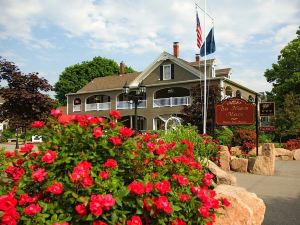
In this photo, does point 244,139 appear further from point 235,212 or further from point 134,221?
point 134,221

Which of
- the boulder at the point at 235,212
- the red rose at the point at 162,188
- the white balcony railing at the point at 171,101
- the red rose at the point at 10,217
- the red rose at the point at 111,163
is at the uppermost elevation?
the white balcony railing at the point at 171,101

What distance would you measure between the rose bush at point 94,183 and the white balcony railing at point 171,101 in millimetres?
33269

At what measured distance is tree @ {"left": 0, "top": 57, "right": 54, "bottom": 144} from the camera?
15008 millimetres

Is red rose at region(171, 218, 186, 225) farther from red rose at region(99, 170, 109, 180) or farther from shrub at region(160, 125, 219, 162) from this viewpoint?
shrub at region(160, 125, 219, 162)

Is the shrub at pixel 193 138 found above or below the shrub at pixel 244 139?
above

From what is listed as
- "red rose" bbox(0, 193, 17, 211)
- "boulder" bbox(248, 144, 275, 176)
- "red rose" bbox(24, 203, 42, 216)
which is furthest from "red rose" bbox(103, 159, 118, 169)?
"boulder" bbox(248, 144, 275, 176)

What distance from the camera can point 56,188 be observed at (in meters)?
2.88

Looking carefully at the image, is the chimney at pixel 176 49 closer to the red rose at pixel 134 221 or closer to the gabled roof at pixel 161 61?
the gabled roof at pixel 161 61

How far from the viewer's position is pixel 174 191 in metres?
3.51

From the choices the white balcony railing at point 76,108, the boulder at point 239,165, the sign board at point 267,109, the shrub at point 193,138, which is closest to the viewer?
the shrub at point 193,138

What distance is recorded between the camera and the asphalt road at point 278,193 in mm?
6398

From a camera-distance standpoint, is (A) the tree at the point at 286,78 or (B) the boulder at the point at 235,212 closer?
(B) the boulder at the point at 235,212

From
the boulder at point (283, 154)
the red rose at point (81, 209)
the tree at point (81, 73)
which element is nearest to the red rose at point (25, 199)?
the red rose at point (81, 209)

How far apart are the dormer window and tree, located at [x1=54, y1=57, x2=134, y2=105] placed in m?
22.7
